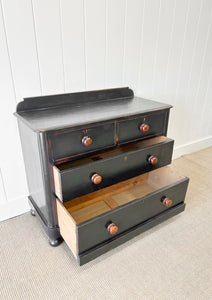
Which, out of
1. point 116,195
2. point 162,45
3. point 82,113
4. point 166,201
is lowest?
point 116,195

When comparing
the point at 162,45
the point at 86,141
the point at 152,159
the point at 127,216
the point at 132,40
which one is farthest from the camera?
the point at 162,45

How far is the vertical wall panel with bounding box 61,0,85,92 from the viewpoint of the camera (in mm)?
1205

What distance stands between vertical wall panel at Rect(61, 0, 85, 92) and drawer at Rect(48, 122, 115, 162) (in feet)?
1.40

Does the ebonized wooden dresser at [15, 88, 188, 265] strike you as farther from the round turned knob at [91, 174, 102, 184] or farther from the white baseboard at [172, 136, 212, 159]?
the white baseboard at [172, 136, 212, 159]

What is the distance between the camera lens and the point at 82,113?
46.0 inches

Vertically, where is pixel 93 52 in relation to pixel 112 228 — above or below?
above

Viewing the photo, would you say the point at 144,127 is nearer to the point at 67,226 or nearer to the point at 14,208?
the point at 67,226

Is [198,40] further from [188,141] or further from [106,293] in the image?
[106,293]

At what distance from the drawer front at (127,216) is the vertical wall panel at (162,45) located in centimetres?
83

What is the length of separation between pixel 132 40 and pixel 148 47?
0.16 m

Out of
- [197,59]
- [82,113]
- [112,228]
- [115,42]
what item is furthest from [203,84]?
[112,228]

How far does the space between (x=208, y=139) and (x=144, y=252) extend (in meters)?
1.68

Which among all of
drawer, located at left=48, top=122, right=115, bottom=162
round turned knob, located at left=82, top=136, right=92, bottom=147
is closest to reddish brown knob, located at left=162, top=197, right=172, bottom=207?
drawer, located at left=48, top=122, right=115, bottom=162

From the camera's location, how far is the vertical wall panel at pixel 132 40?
1.43 meters
